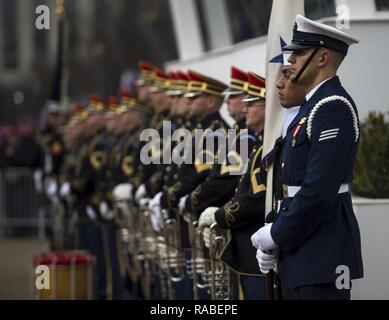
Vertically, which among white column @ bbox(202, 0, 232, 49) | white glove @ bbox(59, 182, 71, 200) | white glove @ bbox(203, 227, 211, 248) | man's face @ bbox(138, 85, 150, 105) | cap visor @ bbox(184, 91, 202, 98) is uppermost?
white column @ bbox(202, 0, 232, 49)

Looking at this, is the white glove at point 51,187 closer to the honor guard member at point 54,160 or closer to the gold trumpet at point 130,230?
the honor guard member at point 54,160

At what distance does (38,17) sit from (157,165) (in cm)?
191

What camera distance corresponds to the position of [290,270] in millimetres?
5934

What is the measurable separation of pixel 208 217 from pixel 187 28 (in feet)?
22.2

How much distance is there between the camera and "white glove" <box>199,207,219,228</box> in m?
7.72

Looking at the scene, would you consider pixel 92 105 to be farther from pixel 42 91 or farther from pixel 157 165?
pixel 42 91

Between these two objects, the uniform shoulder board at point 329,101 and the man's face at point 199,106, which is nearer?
the uniform shoulder board at point 329,101

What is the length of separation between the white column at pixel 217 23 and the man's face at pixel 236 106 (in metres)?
4.24

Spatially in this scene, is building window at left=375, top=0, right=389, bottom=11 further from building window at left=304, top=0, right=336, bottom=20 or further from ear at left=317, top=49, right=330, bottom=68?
ear at left=317, top=49, right=330, bottom=68

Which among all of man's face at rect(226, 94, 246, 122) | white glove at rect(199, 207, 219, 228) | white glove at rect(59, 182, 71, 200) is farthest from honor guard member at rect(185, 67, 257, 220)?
white glove at rect(59, 182, 71, 200)

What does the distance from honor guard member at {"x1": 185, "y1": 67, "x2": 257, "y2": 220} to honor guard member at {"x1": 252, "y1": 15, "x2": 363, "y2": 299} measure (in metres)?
1.57

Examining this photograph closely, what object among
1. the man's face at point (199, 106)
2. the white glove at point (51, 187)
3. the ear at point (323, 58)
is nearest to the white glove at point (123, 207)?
the man's face at point (199, 106)

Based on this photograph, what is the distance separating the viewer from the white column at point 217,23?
40.7 feet
